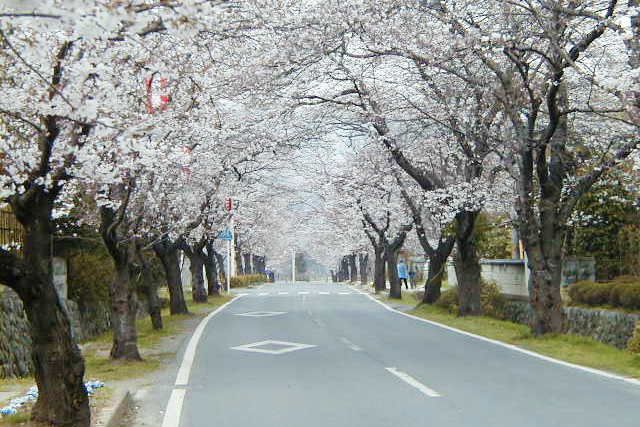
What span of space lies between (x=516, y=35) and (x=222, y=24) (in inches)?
224

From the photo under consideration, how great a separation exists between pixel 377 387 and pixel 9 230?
9258mm

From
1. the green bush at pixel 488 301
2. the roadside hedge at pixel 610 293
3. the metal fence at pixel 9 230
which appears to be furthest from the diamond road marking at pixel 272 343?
the green bush at pixel 488 301

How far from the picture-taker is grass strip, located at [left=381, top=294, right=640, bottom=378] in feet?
39.8

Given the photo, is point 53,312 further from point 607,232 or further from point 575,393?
point 607,232

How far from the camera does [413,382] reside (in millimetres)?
10422

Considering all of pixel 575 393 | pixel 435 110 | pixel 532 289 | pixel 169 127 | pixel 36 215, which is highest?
pixel 435 110

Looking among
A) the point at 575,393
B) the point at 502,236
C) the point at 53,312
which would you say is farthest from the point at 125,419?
the point at 502,236

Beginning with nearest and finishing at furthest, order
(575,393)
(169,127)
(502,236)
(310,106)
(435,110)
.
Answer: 1. (575,393)
2. (169,127)
3. (435,110)
4. (310,106)
5. (502,236)

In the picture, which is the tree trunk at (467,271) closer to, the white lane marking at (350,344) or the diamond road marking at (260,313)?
the diamond road marking at (260,313)

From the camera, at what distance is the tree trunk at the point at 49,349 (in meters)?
7.42

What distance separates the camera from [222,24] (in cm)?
1210

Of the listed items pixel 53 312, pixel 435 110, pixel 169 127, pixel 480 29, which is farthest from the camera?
pixel 435 110

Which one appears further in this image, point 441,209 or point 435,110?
point 441,209

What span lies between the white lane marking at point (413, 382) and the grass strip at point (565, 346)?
3.26 meters
